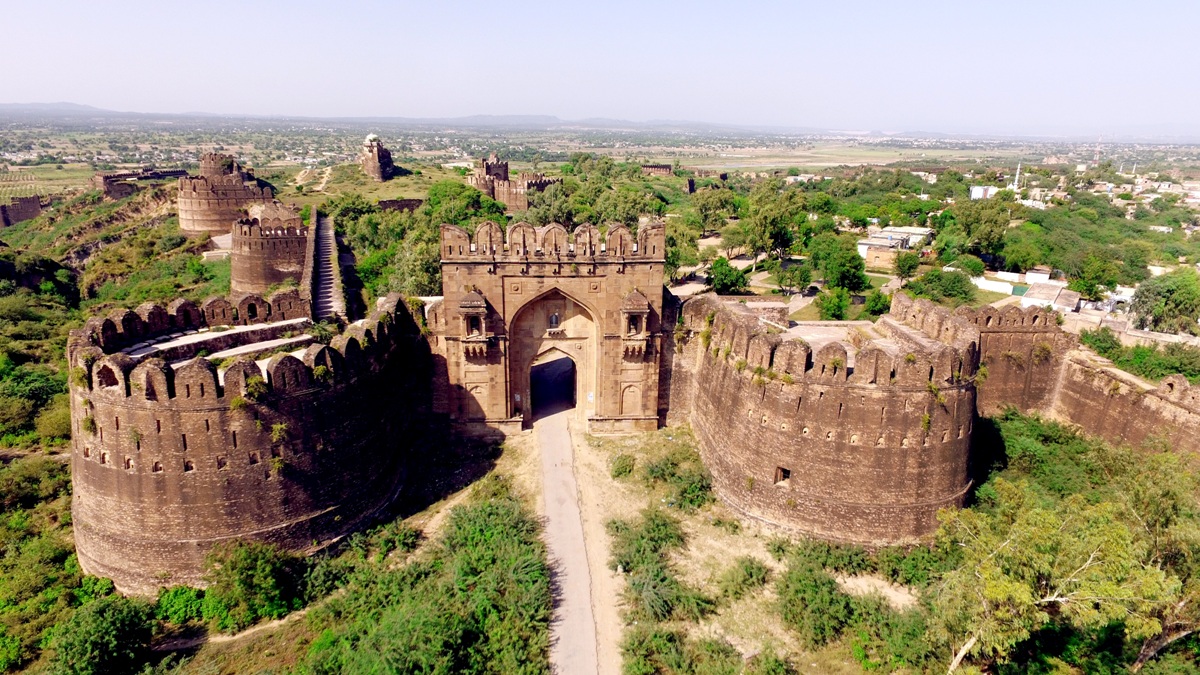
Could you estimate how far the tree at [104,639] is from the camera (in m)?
17.3

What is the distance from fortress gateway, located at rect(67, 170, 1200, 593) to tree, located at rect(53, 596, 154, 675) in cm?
216

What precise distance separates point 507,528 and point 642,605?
19.0 feet

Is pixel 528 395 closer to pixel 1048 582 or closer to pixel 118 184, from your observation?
pixel 1048 582

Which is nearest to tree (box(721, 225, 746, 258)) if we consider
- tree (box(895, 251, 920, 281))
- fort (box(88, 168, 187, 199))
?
tree (box(895, 251, 920, 281))

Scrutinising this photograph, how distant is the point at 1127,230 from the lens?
9431 centimetres

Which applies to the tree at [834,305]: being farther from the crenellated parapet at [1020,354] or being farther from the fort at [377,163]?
the fort at [377,163]

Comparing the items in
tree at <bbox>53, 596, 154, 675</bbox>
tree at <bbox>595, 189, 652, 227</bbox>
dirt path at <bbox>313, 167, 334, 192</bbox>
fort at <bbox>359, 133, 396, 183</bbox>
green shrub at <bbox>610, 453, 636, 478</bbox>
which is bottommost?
tree at <bbox>53, 596, 154, 675</bbox>

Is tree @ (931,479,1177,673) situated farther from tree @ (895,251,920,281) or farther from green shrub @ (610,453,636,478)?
tree @ (895,251,920,281)

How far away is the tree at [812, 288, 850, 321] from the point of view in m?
49.8

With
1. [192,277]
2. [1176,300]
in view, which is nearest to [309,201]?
[192,277]

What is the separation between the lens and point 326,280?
152 ft

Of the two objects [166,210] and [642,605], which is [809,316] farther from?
[166,210]

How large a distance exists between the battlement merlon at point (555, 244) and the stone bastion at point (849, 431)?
214 inches

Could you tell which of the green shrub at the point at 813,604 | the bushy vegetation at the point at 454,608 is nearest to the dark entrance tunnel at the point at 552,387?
the bushy vegetation at the point at 454,608
